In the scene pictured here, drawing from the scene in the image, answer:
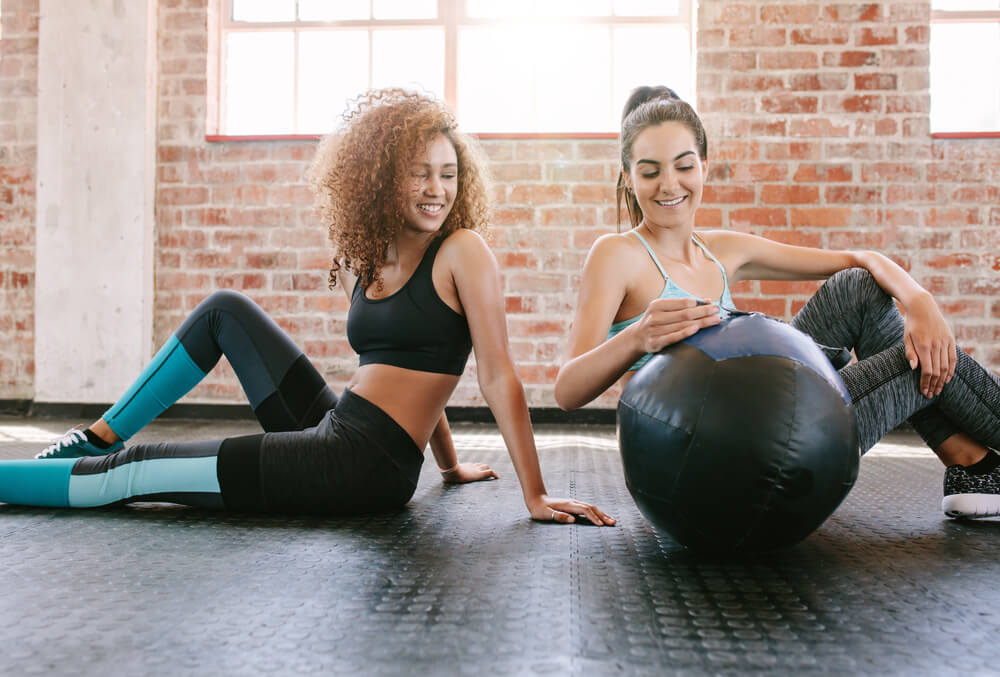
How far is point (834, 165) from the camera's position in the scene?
158 inches

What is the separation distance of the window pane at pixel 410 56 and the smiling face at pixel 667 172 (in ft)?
9.23

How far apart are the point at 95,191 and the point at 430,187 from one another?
10.7 feet

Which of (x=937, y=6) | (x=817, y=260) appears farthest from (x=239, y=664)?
(x=937, y=6)

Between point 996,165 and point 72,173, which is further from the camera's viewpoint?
point 72,173

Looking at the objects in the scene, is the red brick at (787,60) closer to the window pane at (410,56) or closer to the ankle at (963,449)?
the window pane at (410,56)

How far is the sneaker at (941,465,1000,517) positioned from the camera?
1714mm

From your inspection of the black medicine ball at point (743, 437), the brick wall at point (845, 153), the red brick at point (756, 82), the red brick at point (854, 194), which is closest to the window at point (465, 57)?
the red brick at point (756, 82)

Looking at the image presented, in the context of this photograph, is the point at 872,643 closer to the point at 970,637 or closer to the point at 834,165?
the point at 970,637

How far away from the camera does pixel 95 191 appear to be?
13.9 feet

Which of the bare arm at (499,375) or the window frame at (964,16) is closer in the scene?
the bare arm at (499,375)

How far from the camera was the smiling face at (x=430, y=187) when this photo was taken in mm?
1809

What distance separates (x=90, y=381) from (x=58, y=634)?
3.63m

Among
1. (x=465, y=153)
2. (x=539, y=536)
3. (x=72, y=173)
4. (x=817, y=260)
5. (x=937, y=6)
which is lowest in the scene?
(x=539, y=536)

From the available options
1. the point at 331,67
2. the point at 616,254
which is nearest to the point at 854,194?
the point at 616,254
